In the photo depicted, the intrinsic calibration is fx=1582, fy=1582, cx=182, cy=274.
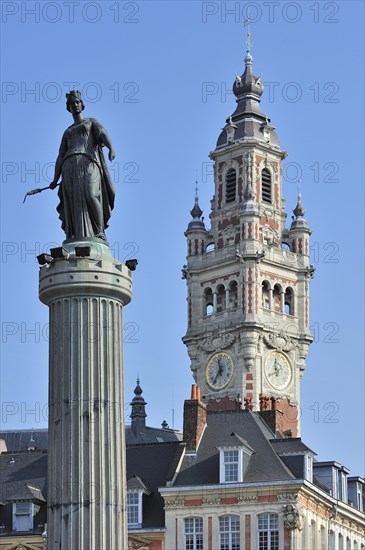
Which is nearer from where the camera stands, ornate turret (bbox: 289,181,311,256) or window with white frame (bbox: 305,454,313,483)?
window with white frame (bbox: 305,454,313,483)

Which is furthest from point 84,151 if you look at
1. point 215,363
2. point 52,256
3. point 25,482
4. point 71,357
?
point 215,363

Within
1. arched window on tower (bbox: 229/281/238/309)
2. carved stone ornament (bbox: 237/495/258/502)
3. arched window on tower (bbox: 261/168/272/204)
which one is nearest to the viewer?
carved stone ornament (bbox: 237/495/258/502)

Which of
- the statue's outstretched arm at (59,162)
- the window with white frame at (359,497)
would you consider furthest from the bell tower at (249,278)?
the statue's outstretched arm at (59,162)

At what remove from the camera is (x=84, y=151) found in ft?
71.9

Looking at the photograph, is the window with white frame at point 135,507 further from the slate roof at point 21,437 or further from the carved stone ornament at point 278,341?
the carved stone ornament at point 278,341

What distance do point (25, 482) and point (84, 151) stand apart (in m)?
39.5

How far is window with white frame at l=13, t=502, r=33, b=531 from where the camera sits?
5794 centimetres

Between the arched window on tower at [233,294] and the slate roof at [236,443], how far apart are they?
46.6m

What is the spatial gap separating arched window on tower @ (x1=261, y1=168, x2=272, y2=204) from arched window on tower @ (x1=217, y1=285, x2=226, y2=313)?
7459 mm

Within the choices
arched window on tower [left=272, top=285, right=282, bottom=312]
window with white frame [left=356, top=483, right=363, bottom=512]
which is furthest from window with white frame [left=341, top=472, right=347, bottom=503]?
arched window on tower [left=272, top=285, right=282, bottom=312]

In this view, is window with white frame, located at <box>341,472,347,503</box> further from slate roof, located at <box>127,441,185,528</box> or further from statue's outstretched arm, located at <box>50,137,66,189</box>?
statue's outstretched arm, located at <box>50,137,66,189</box>

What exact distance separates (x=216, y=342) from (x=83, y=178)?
8577cm

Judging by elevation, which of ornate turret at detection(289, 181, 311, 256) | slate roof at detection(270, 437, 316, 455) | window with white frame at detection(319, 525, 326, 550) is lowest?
window with white frame at detection(319, 525, 326, 550)

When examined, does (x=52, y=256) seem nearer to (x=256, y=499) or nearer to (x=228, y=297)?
(x=256, y=499)
